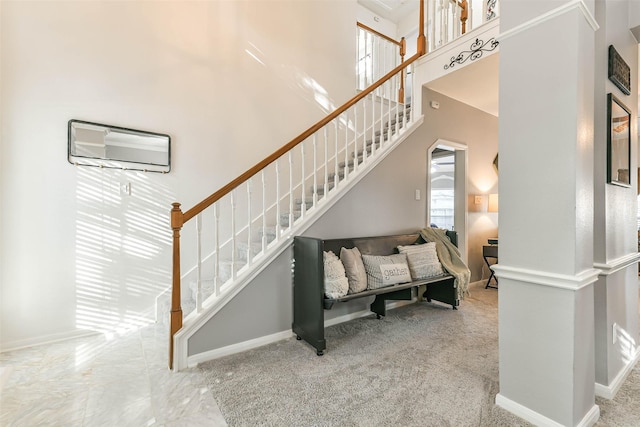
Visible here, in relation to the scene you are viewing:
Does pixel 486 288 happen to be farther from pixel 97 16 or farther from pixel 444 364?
pixel 97 16

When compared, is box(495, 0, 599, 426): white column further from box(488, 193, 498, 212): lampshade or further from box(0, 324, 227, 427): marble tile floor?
box(488, 193, 498, 212): lampshade

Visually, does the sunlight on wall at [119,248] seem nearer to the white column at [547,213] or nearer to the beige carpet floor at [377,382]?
the beige carpet floor at [377,382]

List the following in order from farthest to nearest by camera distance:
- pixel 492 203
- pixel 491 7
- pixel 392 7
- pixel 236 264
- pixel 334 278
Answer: pixel 392 7 → pixel 492 203 → pixel 491 7 → pixel 236 264 → pixel 334 278

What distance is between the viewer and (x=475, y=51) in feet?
10.4

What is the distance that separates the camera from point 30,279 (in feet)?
8.11

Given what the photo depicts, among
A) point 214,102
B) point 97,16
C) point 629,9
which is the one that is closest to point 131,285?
point 214,102

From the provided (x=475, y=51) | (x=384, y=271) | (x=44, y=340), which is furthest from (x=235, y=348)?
(x=475, y=51)

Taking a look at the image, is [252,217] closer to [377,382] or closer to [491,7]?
[377,382]

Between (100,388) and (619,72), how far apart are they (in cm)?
386

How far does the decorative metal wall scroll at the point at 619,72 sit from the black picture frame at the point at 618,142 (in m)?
0.11

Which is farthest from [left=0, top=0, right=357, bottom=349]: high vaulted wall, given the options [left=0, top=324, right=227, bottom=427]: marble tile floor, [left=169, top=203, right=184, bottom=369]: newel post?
[left=169, top=203, right=184, bottom=369]: newel post

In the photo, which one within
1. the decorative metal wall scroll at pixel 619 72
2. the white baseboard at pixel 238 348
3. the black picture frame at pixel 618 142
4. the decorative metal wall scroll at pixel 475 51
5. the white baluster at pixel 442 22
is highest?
the white baluster at pixel 442 22

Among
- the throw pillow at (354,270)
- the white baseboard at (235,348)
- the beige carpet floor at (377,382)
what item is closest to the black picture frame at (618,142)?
the beige carpet floor at (377,382)

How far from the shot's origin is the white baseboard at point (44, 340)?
2406mm
